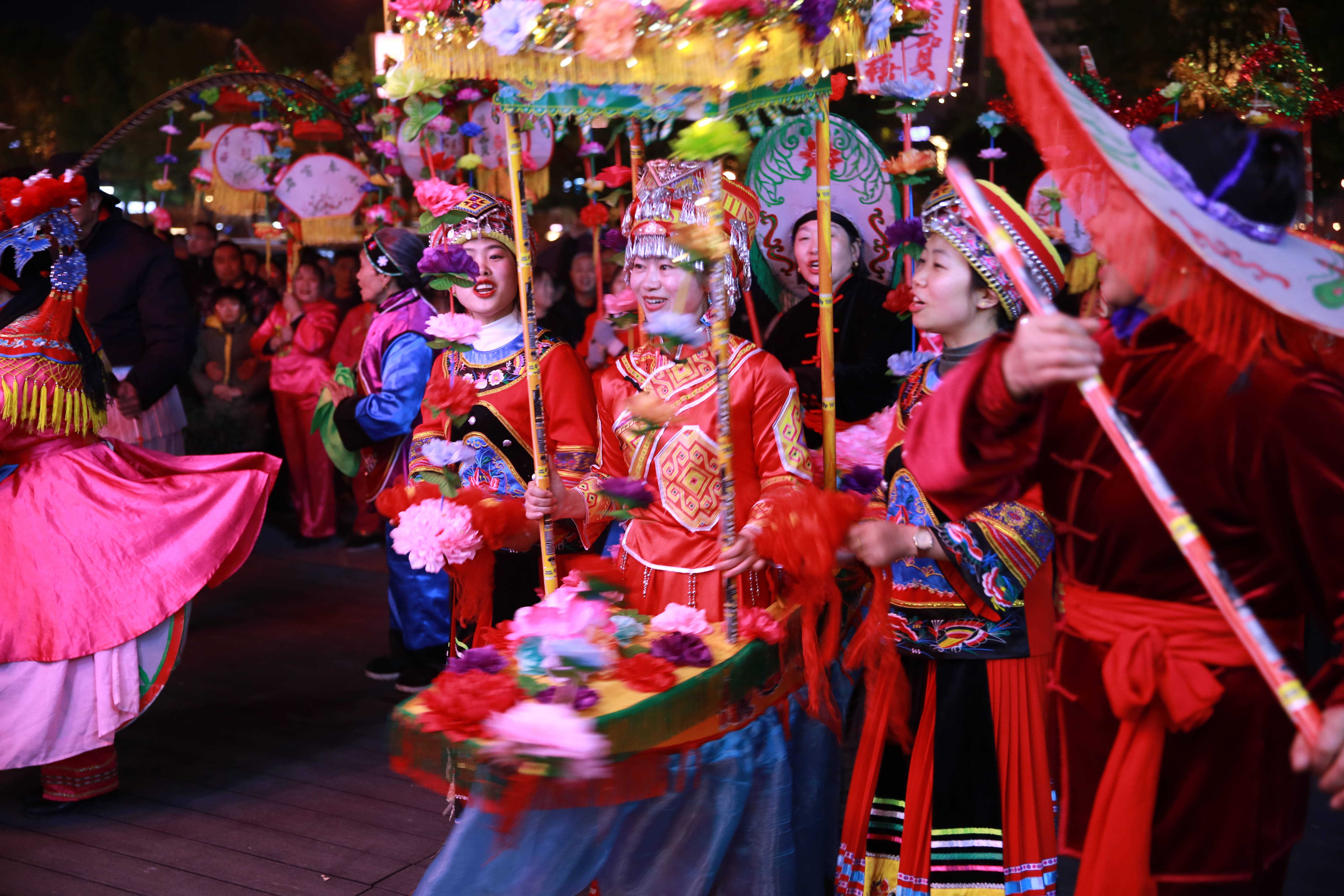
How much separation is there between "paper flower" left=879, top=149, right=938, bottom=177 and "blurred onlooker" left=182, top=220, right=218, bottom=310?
652 cm

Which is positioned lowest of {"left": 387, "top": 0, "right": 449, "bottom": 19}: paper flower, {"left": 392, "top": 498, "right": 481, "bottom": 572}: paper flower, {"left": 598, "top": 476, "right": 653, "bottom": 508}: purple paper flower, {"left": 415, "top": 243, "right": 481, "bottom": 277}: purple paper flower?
{"left": 392, "top": 498, "right": 481, "bottom": 572}: paper flower

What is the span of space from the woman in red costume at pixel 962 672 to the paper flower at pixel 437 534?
3.14 feet

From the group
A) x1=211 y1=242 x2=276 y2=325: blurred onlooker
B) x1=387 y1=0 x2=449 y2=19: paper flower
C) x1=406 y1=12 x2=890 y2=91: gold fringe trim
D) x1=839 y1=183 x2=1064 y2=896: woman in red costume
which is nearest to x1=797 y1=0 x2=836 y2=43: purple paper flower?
x1=406 y1=12 x2=890 y2=91: gold fringe trim

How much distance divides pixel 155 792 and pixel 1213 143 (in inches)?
139

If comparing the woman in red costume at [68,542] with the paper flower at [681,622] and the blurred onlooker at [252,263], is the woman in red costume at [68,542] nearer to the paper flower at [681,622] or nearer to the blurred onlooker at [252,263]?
the paper flower at [681,622]

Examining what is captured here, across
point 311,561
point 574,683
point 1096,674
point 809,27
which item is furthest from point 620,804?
point 311,561

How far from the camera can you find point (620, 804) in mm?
1946

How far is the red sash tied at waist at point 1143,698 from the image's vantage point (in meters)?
1.60

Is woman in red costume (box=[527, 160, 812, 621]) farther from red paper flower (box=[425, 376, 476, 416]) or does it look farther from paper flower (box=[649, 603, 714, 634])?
red paper flower (box=[425, 376, 476, 416])

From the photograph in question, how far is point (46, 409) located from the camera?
10.7ft

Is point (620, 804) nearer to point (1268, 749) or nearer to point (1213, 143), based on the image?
point (1268, 749)

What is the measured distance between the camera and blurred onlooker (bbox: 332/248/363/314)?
7.96 meters

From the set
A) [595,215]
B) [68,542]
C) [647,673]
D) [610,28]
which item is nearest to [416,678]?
[68,542]

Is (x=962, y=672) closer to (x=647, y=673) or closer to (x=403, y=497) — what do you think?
(x=647, y=673)
